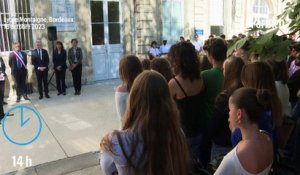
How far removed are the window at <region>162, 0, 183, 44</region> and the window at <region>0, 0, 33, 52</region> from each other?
5.25m

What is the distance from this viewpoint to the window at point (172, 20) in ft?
39.6

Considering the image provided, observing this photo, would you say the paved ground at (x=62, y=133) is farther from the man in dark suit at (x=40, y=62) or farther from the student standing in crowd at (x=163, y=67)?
the student standing in crowd at (x=163, y=67)

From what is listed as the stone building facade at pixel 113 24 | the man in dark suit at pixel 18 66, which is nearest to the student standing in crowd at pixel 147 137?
the stone building facade at pixel 113 24

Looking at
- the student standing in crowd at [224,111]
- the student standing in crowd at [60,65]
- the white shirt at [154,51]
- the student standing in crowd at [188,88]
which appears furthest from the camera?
the white shirt at [154,51]

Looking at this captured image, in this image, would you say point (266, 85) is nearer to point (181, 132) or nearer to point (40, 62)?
point (181, 132)

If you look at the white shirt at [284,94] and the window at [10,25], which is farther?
the window at [10,25]

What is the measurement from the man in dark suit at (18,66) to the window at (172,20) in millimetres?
5795

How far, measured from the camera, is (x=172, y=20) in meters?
12.3

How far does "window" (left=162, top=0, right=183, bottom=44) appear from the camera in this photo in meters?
12.1

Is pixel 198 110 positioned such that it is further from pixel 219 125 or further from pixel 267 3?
pixel 267 3

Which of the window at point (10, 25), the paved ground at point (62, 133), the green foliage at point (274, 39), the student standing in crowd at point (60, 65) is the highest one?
the window at point (10, 25)

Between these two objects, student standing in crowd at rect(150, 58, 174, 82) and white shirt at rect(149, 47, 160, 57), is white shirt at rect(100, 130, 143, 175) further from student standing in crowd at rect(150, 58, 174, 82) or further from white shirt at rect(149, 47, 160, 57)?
white shirt at rect(149, 47, 160, 57)

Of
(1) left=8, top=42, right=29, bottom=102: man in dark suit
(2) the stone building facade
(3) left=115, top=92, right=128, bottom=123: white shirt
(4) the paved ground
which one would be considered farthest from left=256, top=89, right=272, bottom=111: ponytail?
(1) left=8, top=42, right=29, bottom=102: man in dark suit

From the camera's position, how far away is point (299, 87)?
3176 millimetres
